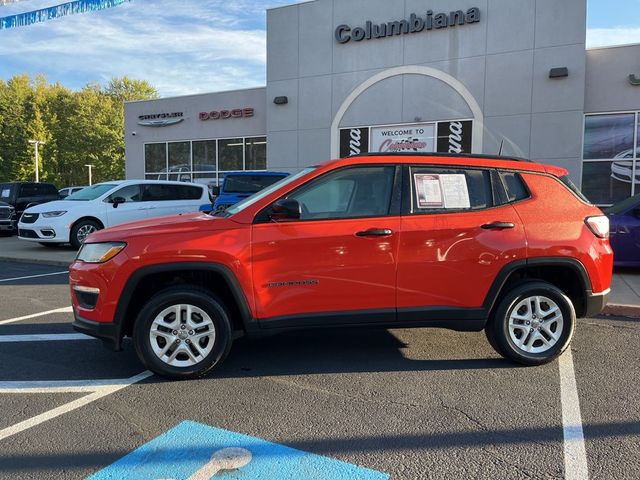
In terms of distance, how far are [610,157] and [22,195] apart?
18.6 metres

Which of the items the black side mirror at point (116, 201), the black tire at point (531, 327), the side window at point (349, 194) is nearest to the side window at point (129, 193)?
the black side mirror at point (116, 201)

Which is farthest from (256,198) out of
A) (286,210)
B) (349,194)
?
(349,194)

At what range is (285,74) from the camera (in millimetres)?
18250

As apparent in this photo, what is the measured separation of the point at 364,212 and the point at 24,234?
11.1m

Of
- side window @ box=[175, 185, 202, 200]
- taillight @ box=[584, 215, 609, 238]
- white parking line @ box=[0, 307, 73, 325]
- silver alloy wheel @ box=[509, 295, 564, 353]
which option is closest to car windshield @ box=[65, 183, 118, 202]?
side window @ box=[175, 185, 202, 200]

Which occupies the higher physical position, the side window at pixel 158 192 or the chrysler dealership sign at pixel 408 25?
the chrysler dealership sign at pixel 408 25

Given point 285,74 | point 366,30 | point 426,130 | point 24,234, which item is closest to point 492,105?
point 426,130

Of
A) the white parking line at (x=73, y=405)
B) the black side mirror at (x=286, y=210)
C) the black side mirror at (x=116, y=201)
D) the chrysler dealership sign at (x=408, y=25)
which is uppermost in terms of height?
the chrysler dealership sign at (x=408, y=25)

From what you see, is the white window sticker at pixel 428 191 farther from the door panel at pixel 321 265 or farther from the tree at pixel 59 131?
the tree at pixel 59 131

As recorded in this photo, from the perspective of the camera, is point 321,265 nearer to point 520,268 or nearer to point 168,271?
point 168,271

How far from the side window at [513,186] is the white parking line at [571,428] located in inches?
60.4

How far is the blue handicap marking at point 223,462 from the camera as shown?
2787 mm

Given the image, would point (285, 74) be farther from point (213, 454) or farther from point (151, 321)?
point (213, 454)

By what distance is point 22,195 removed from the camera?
57.9 feet
